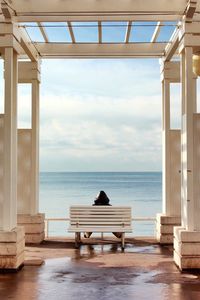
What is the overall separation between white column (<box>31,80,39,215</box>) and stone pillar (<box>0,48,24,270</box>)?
2899 millimetres

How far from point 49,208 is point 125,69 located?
72.5ft

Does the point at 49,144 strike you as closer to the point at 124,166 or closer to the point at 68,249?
the point at 124,166

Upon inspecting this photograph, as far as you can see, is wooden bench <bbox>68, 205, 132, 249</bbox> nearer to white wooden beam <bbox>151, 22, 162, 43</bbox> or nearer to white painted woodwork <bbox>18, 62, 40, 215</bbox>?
white painted woodwork <bbox>18, 62, 40, 215</bbox>

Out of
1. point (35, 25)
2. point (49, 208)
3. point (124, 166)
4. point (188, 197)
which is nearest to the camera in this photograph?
point (188, 197)

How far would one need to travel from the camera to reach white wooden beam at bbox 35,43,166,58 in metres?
11.4

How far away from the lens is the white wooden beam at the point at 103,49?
11.4 meters

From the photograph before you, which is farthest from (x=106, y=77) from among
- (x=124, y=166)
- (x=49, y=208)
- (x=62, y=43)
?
(x=62, y=43)

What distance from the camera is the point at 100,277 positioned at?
7.66m

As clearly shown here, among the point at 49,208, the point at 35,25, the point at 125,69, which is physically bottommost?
the point at 49,208

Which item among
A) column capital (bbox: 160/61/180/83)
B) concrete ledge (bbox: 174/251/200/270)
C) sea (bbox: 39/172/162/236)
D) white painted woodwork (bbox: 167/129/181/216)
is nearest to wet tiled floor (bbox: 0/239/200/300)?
concrete ledge (bbox: 174/251/200/270)

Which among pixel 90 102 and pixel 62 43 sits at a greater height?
pixel 90 102

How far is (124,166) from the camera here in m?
71.2

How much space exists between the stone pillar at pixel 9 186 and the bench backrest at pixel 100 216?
222 cm

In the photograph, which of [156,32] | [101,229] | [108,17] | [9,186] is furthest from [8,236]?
[156,32]
